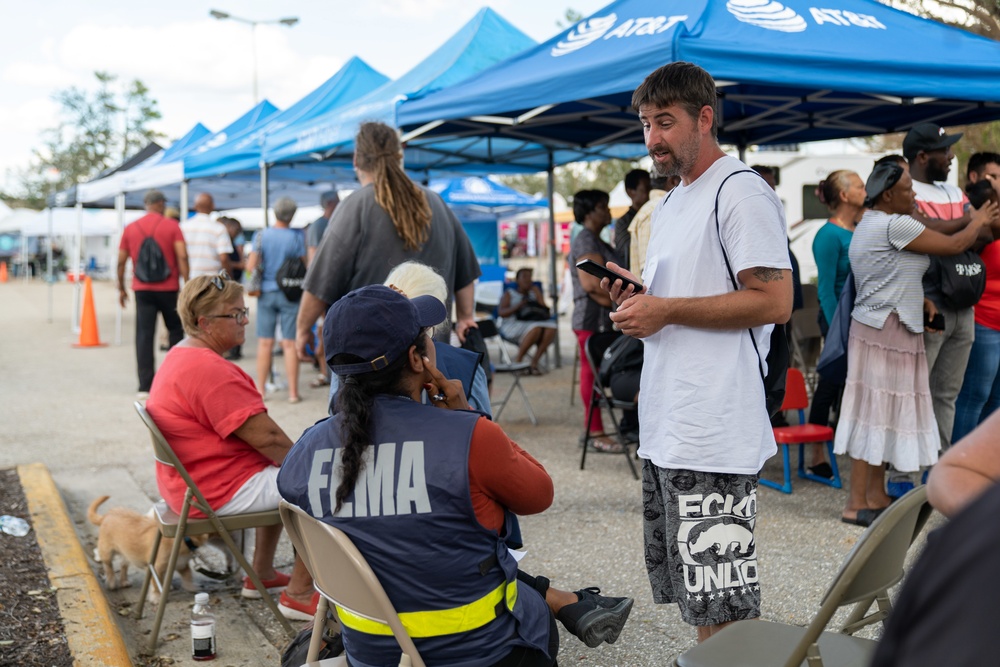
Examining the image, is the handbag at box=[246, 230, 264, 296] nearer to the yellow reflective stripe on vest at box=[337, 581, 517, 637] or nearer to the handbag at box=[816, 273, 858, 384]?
the handbag at box=[816, 273, 858, 384]

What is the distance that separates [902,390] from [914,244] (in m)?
0.72

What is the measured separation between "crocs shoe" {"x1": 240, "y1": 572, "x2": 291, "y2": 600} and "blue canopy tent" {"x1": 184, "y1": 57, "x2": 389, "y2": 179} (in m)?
6.92

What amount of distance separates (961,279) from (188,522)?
3698 mm

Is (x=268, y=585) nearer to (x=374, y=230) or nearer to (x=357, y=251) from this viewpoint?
(x=357, y=251)

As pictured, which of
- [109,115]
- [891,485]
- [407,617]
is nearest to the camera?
[407,617]

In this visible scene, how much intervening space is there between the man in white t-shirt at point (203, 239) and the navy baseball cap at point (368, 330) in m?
8.77

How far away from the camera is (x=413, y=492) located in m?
2.08

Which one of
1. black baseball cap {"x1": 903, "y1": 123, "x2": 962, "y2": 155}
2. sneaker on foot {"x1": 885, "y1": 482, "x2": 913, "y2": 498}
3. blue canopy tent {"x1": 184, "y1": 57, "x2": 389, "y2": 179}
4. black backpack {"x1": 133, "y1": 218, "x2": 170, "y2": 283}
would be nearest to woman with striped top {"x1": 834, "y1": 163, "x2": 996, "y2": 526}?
sneaker on foot {"x1": 885, "y1": 482, "x2": 913, "y2": 498}

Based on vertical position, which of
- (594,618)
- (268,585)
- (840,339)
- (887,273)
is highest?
(887,273)

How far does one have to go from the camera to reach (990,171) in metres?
5.34

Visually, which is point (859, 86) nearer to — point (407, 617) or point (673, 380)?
point (673, 380)

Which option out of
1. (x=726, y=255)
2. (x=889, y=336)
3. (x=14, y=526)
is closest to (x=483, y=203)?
(x=14, y=526)

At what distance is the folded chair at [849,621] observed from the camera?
1.76 m

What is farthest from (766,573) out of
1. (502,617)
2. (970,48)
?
(970,48)
